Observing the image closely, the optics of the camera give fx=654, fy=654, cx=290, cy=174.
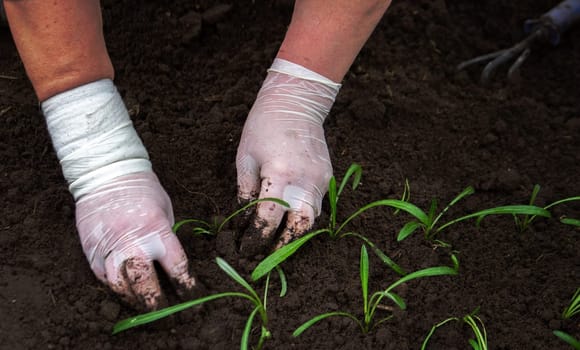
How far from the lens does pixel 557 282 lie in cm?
187

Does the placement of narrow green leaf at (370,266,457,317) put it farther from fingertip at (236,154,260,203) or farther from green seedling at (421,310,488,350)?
fingertip at (236,154,260,203)

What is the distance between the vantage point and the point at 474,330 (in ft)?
5.46

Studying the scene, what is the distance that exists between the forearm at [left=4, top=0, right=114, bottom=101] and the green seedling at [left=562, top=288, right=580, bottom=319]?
140cm

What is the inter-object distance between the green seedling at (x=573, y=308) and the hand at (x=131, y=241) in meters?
0.99

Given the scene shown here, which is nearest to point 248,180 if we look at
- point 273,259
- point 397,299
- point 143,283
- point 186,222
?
point 186,222

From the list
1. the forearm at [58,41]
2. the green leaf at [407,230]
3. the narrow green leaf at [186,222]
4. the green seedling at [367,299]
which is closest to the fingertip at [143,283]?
the narrow green leaf at [186,222]

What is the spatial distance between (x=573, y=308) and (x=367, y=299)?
0.55 metres

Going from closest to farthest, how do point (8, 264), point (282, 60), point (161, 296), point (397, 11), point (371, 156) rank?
point (161, 296)
point (8, 264)
point (282, 60)
point (371, 156)
point (397, 11)

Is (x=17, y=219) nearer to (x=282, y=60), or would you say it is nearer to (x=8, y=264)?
(x=8, y=264)

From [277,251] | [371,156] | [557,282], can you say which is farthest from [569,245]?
[277,251]

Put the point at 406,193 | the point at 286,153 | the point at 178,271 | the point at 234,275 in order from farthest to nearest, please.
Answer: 1. the point at 406,193
2. the point at 286,153
3. the point at 178,271
4. the point at 234,275

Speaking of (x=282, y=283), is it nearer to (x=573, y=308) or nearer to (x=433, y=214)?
(x=433, y=214)

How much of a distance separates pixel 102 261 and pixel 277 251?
1.47 feet

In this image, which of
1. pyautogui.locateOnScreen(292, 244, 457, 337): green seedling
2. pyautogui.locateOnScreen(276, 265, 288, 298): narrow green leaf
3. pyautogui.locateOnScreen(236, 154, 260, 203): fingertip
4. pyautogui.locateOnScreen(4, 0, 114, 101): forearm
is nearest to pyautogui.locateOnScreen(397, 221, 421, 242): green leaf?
pyautogui.locateOnScreen(292, 244, 457, 337): green seedling
